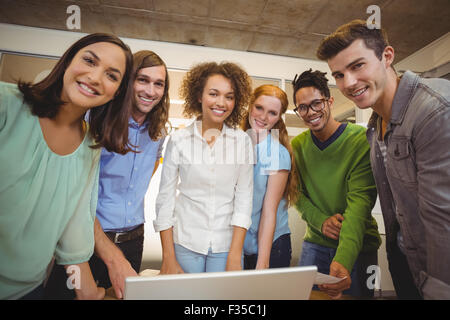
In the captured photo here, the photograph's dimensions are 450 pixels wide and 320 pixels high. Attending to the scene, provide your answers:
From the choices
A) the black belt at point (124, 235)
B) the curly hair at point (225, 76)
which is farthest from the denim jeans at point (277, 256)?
the curly hair at point (225, 76)

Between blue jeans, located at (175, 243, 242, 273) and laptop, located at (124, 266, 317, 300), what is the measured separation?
65 cm

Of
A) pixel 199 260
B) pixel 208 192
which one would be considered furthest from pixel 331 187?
pixel 199 260

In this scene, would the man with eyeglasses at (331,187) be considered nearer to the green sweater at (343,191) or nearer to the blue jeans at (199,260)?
the green sweater at (343,191)

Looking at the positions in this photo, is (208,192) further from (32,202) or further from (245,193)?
(32,202)

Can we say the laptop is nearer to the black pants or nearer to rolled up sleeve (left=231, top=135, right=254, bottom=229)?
rolled up sleeve (left=231, top=135, right=254, bottom=229)

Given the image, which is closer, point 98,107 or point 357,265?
point 98,107

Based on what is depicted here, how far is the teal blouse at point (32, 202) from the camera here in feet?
2.66

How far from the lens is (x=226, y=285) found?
1.99 feet

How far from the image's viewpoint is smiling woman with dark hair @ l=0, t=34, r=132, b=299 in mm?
819

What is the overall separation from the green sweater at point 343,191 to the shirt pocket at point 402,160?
41cm

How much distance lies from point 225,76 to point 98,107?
738 mm

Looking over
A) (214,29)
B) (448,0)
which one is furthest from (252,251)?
(448,0)
